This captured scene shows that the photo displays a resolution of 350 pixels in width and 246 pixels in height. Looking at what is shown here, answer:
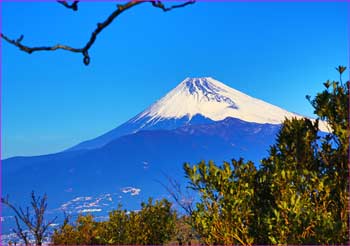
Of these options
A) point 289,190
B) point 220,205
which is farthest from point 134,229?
point 289,190

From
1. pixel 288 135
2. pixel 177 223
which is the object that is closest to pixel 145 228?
pixel 177 223

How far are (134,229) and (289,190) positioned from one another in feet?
38.4

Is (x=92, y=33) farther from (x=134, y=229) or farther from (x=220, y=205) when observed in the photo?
(x=134, y=229)

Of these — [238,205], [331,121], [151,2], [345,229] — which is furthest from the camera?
[331,121]

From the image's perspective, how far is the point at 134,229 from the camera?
19.5m

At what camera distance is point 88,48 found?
323cm

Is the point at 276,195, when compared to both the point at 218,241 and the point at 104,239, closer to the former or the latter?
the point at 218,241

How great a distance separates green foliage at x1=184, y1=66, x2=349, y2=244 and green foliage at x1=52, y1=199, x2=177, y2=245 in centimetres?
1006

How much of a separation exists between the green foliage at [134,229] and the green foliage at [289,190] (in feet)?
33.0

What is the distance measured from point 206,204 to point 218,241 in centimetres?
66

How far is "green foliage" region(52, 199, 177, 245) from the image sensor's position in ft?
63.5

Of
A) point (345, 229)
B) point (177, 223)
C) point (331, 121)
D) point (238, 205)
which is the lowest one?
point (345, 229)

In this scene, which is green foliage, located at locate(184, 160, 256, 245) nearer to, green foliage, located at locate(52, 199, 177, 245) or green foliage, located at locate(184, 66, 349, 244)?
green foliage, located at locate(184, 66, 349, 244)

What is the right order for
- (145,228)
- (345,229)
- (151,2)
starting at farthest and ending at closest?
(145,228) → (345,229) → (151,2)
